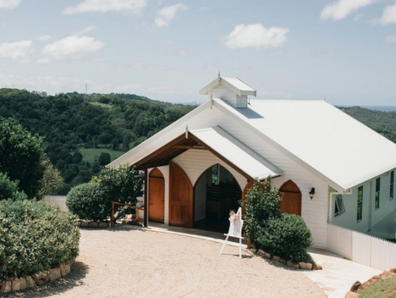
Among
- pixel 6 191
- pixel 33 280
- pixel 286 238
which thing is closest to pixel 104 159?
pixel 6 191

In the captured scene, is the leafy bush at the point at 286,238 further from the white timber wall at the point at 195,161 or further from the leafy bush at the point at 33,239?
the leafy bush at the point at 33,239

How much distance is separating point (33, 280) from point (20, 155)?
15.7 metres

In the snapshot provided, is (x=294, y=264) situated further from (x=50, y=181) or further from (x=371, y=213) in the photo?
(x=50, y=181)

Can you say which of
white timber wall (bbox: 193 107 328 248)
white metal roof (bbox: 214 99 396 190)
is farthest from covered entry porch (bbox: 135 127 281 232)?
white metal roof (bbox: 214 99 396 190)

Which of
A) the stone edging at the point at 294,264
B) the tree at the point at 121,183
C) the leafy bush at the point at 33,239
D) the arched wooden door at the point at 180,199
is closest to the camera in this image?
the leafy bush at the point at 33,239

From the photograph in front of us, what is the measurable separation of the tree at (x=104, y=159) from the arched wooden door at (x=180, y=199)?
1104 inches

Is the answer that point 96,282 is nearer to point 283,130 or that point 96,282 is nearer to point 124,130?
point 283,130

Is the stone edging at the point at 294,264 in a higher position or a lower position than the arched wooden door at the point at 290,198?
lower

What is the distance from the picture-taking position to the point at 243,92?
79.3 ft

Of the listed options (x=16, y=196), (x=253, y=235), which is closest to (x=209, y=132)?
(x=253, y=235)

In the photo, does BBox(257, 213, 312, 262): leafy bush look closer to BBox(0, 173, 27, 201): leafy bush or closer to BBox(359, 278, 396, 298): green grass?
BBox(359, 278, 396, 298): green grass

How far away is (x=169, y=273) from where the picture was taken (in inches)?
627

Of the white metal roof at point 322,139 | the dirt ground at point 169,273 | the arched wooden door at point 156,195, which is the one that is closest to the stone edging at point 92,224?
the dirt ground at point 169,273

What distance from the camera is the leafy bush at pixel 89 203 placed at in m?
22.1
